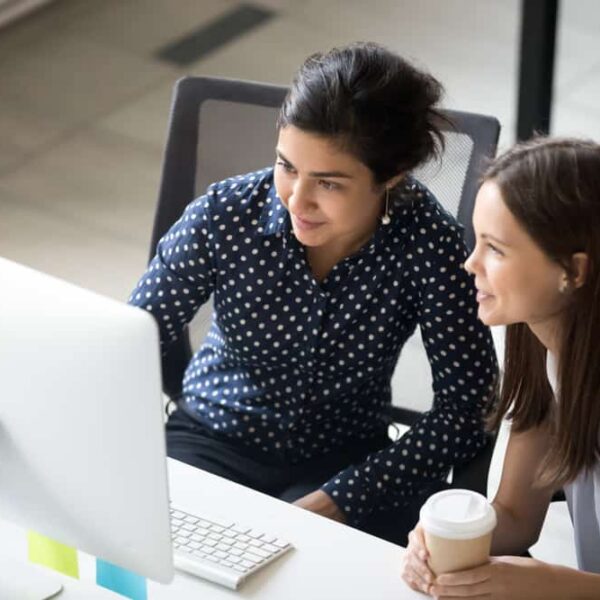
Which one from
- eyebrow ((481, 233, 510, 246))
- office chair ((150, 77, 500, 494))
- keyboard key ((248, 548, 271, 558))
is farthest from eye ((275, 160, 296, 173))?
keyboard key ((248, 548, 271, 558))

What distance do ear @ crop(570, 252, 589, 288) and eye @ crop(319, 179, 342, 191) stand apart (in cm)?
42

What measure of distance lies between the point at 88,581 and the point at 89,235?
6.97ft

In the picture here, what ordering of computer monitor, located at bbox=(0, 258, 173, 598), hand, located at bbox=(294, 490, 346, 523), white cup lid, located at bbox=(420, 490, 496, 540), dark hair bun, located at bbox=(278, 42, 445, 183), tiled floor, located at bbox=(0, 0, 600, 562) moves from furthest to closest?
1. tiled floor, located at bbox=(0, 0, 600, 562)
2. hand, located at bbox=(294, 490, 346, 523)
3. dark hair bun, located at bbox=(278, 42, 445, 183)
4. white cup lid, located at bbox=(420, 490, 496, 540)
5. computer monitor, located at bbox=(0, 258, 173, 598)

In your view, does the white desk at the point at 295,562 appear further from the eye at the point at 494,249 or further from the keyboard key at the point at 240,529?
the eye at the point at 494,249

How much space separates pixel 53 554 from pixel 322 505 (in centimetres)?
50

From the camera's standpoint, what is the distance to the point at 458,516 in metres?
1.73

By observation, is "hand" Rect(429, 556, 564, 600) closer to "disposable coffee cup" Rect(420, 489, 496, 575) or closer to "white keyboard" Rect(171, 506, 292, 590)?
"disposable coffee cup" Rect(420, 489, 496, 575)

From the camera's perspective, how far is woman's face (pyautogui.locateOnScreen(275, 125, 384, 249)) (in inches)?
83.0

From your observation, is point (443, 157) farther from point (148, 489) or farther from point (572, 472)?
point (148, 489)

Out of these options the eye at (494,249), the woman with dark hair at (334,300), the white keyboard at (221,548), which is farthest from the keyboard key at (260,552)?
the eye at (494,249)

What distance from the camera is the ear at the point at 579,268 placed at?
1.83 metres

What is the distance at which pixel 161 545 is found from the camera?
1.65 metres

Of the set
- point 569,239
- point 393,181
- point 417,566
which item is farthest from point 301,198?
point 417,566

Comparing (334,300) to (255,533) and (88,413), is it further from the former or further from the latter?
(88,413)
